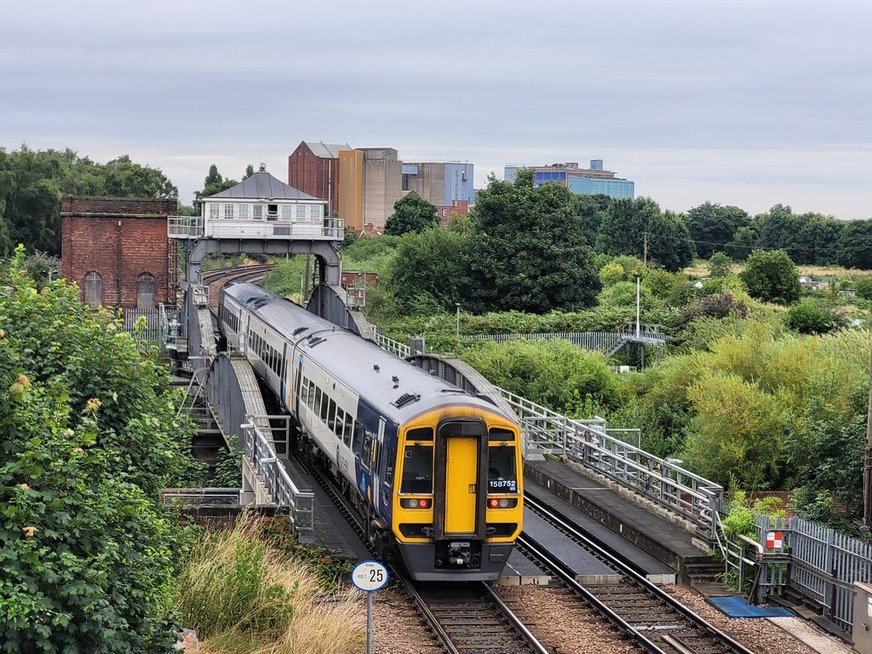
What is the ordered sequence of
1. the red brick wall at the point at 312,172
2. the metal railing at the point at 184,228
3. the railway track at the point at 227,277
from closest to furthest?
1. the metal railing at the point at 184,228
2. the railway track at the point at 227,277
3. the red brick wall at the point at 312,172

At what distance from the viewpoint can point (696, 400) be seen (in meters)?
27.6

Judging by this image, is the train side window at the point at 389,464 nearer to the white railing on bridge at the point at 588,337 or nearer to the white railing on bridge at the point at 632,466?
the white railing on bridge at the point at 632,466

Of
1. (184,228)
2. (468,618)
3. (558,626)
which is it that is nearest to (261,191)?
(184,228)

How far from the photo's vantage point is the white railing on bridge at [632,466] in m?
18.9

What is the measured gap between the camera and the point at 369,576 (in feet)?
38.1

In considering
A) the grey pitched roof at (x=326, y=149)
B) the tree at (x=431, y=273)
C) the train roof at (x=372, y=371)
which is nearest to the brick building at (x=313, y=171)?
the grey pitched roof at (x=326, y=149)

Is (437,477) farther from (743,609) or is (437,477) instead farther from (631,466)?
(631,466)

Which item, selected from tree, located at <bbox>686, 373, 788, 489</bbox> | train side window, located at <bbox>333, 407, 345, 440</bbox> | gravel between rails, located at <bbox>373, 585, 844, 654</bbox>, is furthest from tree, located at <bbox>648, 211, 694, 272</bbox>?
gravel between rails, located at <bbox>373, 585, 844, 654</bbox>

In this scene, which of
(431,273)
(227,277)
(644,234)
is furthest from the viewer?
(644,234)

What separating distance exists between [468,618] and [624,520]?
5213 millimetres

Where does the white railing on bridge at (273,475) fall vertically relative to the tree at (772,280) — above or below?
below

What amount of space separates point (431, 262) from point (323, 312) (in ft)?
46.7

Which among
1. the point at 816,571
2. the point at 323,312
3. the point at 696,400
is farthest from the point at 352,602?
the point at 323,312

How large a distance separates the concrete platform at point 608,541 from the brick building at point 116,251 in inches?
1327
